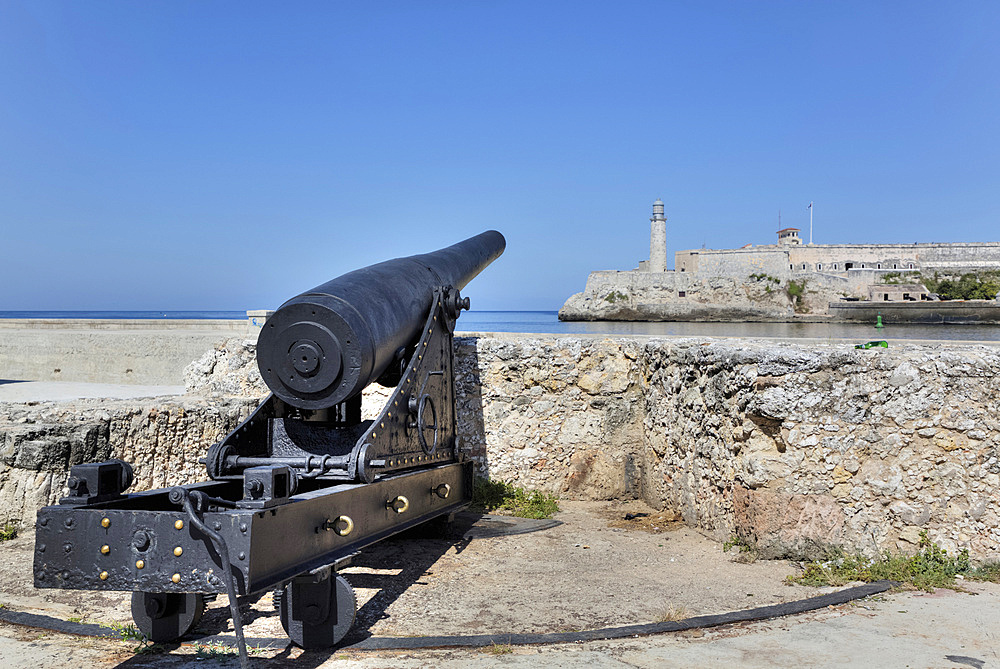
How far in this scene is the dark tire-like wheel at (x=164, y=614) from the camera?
3477 millimetres

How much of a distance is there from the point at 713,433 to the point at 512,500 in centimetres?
199

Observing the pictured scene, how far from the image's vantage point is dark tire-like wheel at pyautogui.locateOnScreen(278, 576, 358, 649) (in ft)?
11.4

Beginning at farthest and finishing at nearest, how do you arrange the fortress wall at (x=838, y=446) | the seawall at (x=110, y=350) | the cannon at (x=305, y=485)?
the seawall at (x=110, y=350) → the fortress wall at (x=838, y=446) → the cannon at (x=305, y=485)

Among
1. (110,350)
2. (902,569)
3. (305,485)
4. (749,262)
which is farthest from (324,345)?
(749,262)

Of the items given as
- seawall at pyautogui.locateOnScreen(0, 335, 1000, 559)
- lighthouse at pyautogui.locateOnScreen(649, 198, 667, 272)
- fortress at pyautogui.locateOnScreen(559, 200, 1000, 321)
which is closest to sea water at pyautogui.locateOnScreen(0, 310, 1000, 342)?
seawall at pyautogui.locateOnScreen(0, 335, 1000, 559)

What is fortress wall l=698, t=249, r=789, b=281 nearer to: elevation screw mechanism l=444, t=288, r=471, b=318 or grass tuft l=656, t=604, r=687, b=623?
elevation screw mechanism l=444, t=288, r=471, b=318

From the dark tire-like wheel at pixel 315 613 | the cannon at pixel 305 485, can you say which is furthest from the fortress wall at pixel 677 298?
the dark tire-like wheel at pixel 315 613

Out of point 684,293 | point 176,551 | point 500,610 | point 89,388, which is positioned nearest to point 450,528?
point 500,610

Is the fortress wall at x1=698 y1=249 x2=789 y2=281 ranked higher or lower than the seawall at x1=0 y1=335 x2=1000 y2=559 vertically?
higher

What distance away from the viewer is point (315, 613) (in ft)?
11.4

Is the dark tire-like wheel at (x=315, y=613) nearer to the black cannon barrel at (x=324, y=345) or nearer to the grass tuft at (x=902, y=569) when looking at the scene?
the black cannon barrel at (x=324, y=345)

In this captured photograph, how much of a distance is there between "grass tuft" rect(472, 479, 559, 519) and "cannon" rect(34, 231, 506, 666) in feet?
3.29

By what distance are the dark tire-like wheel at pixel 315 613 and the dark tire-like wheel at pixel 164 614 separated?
49 centimetres

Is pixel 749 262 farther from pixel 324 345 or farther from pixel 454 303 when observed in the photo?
pixel 324 345
